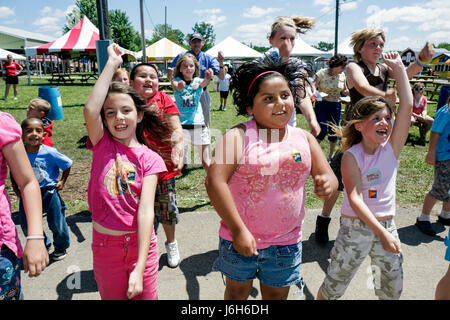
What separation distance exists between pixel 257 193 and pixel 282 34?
187cm

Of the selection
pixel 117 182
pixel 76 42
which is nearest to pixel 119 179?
pixel 117 182

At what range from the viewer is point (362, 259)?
7.47 ft

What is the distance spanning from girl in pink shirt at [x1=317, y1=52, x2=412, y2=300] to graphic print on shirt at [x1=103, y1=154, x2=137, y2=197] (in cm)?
145

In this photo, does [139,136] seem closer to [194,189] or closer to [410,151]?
[194,189]

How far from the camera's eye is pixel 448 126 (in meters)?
3.50

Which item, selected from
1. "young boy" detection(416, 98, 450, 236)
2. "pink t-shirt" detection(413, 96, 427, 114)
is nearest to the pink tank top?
"young boy" detection(416, 98, 450, 236)

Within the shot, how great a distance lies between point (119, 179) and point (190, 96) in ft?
10.2

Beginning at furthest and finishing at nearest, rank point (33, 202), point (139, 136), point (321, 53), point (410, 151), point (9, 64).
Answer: point (321, 53) → point (9, 64) → point (410, 151) → point (139, 136) → point (33, 202)

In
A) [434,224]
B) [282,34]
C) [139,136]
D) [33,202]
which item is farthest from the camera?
[434,224]

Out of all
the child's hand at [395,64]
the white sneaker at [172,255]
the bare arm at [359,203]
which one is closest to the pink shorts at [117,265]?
the white sneaker at [172,255]

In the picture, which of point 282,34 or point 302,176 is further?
point 282,34

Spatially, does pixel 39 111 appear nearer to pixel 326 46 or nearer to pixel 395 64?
pixel 395 64

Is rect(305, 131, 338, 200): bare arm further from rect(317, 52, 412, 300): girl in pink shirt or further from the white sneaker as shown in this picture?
the white sneaker

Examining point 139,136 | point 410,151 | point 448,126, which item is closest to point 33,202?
point 139,136
